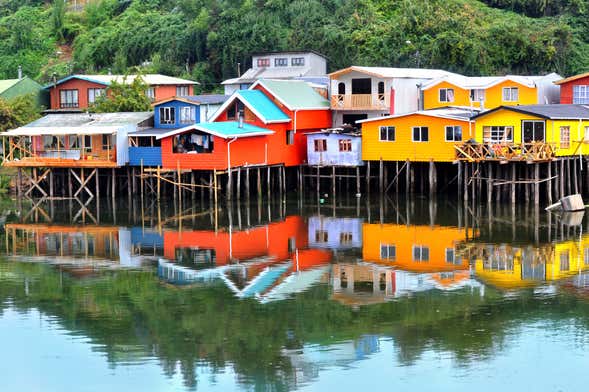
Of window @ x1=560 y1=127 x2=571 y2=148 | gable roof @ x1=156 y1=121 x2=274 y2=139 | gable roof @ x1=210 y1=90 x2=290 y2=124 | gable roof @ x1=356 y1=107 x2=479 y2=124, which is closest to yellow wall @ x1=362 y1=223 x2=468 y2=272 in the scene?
gable roof @ x1=356 y1=107 x2=479 y2=124

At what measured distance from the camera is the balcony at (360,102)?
54.0 metres

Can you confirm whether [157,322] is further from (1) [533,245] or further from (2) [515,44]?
(2) [515,44]

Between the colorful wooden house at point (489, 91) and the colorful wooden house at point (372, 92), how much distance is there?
802 mm

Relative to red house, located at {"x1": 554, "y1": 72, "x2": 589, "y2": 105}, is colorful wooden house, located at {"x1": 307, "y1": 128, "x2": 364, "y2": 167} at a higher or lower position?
lower

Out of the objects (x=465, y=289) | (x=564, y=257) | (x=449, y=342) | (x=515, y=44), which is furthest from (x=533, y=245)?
(x=515, y=44)

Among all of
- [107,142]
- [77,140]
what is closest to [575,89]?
[107,142]

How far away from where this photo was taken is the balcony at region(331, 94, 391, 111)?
5403cm

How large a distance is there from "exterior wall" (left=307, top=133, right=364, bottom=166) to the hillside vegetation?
15154 millimetres

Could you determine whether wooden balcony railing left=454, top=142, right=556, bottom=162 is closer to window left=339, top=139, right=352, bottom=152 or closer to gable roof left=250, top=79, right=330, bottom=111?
window left=339, top=139, right=352, bottom=152

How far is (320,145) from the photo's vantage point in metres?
52.6

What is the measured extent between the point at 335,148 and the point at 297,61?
1485cm

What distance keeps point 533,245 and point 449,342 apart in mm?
12900

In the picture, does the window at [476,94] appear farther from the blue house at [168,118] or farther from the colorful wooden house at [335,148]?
the blue house at [168,118]

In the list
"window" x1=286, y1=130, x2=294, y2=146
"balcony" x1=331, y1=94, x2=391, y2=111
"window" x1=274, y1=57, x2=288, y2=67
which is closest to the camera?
"window" x1=286, y1=130, x2=294, y2=146
